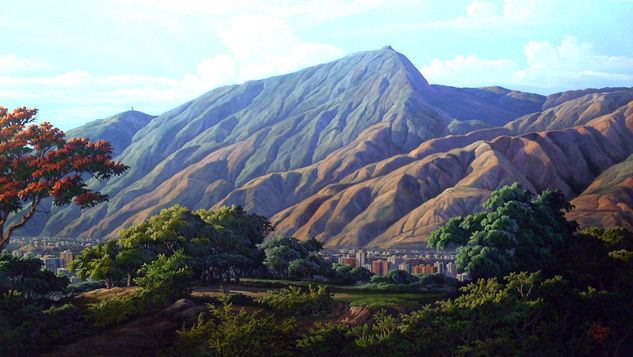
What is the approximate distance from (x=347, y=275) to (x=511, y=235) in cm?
1116

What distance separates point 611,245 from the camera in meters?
37.2

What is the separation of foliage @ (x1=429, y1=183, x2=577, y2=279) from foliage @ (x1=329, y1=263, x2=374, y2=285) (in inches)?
252

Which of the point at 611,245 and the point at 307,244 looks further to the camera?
the point at 307,244

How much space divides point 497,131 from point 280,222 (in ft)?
266

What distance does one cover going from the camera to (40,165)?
35250 millimetres

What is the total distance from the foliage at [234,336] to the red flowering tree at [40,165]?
1057cm

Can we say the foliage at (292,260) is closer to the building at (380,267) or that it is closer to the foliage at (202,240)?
the foliage at (202,240)

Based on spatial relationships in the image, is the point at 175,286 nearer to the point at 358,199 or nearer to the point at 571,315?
the point at 571,315

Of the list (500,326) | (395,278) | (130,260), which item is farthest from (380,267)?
(130,260)

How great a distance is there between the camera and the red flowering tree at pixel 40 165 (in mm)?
34219

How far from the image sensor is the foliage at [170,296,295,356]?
28.1 metres

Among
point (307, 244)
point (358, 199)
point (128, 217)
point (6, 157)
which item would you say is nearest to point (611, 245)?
point (307, 244)

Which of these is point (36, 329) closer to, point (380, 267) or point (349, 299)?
point (349, 299)

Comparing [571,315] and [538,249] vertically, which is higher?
[538,249]
